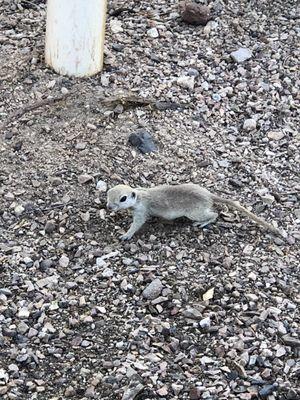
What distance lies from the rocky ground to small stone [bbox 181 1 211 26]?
0.22 feet

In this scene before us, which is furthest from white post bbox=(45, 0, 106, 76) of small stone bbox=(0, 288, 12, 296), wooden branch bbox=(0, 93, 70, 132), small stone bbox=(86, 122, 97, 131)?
small stone bbox=(0, 288, 12, 296)

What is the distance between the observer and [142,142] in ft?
21.2

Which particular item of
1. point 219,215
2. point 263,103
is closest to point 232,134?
point 263,103

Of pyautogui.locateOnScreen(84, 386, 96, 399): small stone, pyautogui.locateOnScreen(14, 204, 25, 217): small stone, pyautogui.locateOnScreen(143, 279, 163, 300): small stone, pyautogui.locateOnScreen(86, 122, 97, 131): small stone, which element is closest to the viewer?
pyautogui.locateOnScreen(84, 386, 96, 399): small stone

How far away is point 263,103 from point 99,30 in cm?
121

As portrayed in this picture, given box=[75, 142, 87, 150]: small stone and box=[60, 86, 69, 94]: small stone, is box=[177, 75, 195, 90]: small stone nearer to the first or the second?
box=[60, 86, 69, 94]: small stone

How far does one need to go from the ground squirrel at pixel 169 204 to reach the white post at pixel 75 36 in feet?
4.12

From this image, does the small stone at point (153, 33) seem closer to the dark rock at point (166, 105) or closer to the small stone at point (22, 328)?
the dark rock at point (166, 105)

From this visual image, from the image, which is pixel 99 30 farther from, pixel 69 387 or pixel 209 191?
pixel 69 387

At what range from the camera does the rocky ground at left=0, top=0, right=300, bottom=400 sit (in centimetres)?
509

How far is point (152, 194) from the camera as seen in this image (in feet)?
19.5

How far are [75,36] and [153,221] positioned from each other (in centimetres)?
145

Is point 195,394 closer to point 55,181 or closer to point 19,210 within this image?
point 19,210

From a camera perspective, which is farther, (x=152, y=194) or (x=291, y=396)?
(x=152, y=194)
